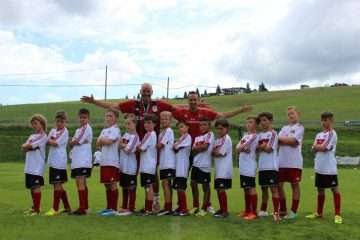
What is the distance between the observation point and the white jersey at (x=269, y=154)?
11.1m

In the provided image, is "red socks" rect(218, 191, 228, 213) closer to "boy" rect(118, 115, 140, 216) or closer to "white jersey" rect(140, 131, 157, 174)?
"white jersey" rect(140, 131, 157, 174)

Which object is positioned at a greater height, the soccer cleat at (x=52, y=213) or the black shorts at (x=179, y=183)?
the black shorts at (x=179, y=183)

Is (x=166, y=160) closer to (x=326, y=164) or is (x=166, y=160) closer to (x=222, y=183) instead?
(x=222, y=183)

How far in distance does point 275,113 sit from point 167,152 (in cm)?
4869

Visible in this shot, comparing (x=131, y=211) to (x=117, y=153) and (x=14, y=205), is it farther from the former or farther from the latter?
(x=14, y=205)

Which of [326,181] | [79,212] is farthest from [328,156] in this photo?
[79,212]

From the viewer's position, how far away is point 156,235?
29.9 feet

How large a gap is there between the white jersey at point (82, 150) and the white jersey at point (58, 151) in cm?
21

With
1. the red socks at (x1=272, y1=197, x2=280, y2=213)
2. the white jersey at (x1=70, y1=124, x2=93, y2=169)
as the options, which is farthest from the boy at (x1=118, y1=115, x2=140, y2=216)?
the red socks at (x1=272, y1=197, x2=280, y2=213)

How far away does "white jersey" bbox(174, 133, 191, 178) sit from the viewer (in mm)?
11414

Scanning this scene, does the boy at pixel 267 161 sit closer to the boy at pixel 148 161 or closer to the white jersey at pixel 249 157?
the white jersey at pixel 249 157

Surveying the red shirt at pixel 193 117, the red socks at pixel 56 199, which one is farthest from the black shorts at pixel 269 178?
the red socks at pixel 56 199

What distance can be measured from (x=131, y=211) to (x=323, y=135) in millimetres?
4169

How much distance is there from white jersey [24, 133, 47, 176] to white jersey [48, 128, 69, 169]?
0.60 feet
